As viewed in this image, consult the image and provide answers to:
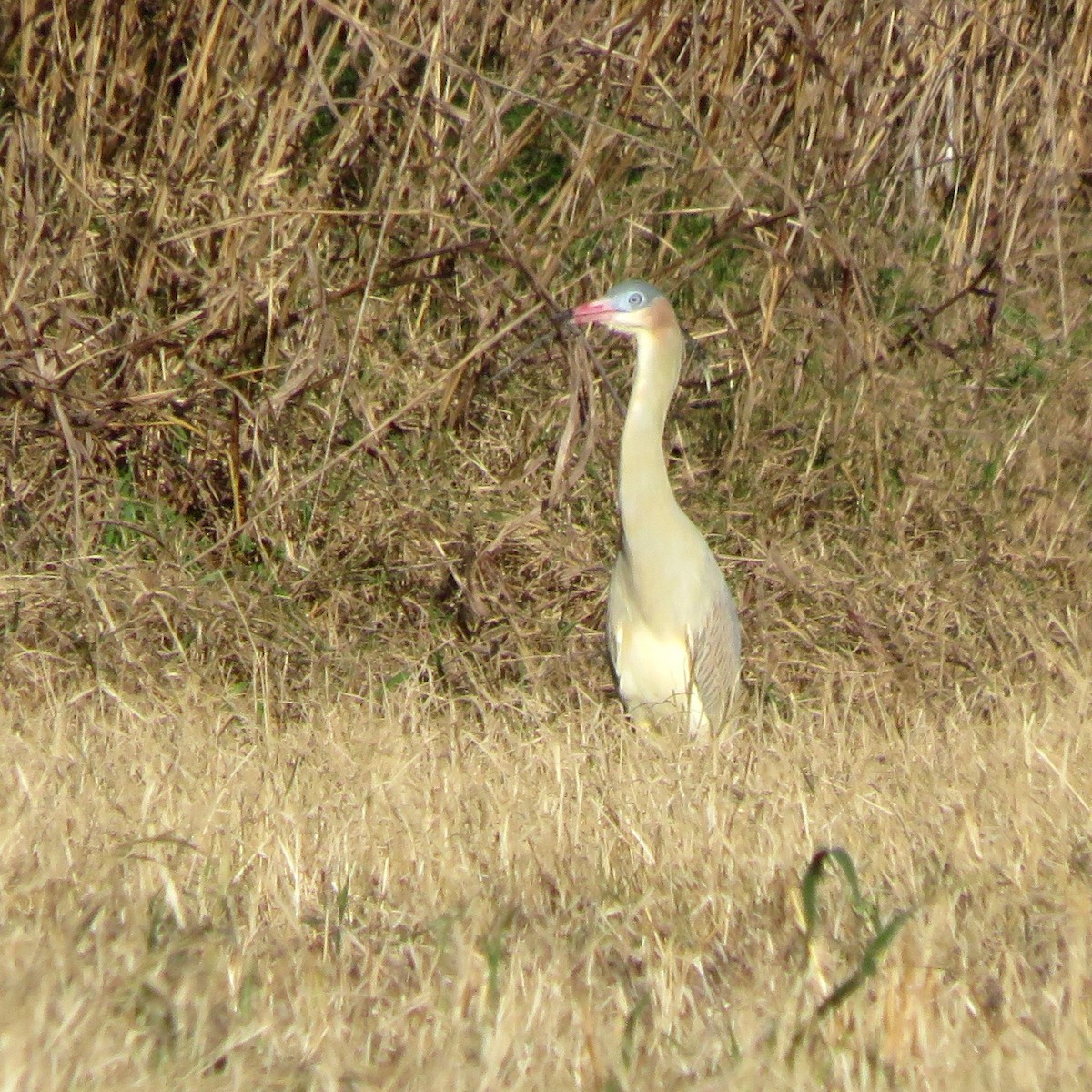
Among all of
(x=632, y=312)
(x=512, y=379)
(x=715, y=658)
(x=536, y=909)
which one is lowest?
(x=715, y=658)

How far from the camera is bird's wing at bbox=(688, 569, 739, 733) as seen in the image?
5.03m

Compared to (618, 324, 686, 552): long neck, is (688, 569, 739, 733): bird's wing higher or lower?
lower

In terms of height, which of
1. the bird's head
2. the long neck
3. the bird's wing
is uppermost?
the bird's head

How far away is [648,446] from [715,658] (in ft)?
1.94

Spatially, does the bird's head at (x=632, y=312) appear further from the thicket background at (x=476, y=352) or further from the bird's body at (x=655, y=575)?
the thicket background at (x=476, y=352)

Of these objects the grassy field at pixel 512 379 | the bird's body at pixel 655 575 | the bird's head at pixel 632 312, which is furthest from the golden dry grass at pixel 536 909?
the bird's head at pixel 632 312

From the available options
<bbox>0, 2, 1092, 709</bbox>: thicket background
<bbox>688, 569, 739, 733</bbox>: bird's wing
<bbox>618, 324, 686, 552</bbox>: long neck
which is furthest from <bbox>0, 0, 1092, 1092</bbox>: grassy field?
<bbox>688, 569, 739, 733</bbox>: bird's wing

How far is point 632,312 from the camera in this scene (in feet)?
16.5

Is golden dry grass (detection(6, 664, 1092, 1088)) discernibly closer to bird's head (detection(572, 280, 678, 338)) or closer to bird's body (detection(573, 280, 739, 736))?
bird's body (detection(573, 280, 739, 736))

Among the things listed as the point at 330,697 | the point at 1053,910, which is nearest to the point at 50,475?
the point at 330,697

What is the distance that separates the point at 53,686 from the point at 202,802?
1514mm

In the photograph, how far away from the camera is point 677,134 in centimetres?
580

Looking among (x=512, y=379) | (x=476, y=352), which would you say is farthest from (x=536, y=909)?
(x=512, y=379)

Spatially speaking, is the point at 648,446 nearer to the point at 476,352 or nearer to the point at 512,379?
the point at 476,352
